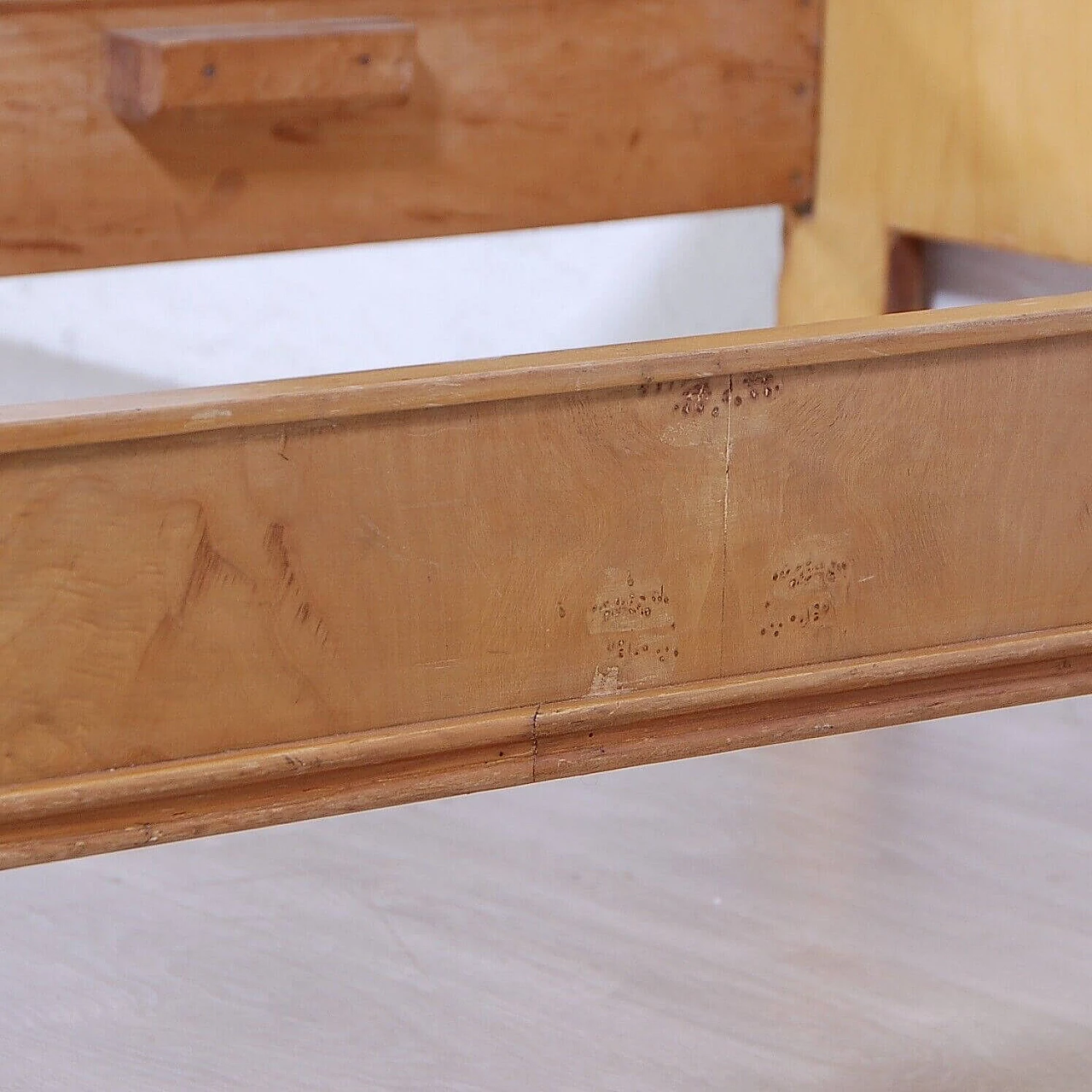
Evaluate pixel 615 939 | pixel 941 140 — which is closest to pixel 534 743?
pixel 615 939

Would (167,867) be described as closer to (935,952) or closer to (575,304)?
(935,952)

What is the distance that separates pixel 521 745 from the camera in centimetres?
72

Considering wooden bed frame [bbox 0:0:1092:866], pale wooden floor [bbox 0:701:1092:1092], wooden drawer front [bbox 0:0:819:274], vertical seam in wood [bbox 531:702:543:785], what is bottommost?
pale wooden floor [bbox 0:701:1092:1092]

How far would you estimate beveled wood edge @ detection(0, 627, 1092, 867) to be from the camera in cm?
67

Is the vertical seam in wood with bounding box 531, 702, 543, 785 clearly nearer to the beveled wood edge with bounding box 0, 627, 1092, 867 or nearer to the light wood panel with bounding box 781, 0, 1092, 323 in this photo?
the beveled wood edge with bounding box 0, 627, 1092, 867

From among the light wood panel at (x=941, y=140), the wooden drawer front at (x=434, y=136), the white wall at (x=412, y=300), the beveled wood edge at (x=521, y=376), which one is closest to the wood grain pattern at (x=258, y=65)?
the wooden drawer front at (x=434, y=136)

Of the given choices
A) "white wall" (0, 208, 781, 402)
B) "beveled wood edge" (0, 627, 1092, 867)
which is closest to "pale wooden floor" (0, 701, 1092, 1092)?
"beveled wood edge" (0, 627, 1092, 867)

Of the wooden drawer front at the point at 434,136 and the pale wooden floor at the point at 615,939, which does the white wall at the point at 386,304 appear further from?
the pale wooden floor at the point at 615,939

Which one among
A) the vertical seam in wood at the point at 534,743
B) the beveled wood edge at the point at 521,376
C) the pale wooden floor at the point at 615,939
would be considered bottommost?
the pale wooden floor at the point at 615,939

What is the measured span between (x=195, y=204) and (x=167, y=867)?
0.49 meters

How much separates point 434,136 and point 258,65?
0.17 m

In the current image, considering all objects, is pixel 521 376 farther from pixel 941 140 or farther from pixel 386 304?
pixel 386 304

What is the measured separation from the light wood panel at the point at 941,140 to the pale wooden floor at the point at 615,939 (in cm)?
41

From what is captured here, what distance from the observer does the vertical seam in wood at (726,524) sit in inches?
27.0
